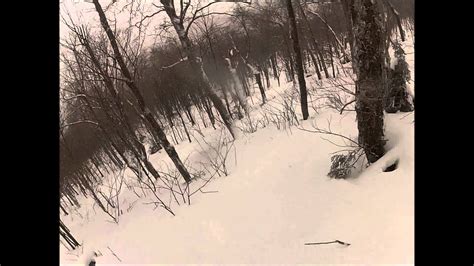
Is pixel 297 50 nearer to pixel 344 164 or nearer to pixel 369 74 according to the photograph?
pixel 344 164

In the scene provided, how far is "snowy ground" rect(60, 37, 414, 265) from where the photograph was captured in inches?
170

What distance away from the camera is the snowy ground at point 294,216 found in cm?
431

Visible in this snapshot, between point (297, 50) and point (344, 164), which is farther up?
point (297, 50)

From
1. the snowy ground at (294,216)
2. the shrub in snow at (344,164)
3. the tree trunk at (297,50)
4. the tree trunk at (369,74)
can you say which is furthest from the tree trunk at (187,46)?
the tree trunk at (369,74)

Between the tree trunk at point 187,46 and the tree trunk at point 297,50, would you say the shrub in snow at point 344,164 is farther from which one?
the tree trunk at point 187,46

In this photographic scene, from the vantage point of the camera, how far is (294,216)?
547 cm

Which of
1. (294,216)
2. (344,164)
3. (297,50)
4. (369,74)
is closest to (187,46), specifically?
(297,50)

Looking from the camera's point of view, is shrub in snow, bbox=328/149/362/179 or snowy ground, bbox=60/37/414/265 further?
shrub in snow, bbox=328/149/362/179

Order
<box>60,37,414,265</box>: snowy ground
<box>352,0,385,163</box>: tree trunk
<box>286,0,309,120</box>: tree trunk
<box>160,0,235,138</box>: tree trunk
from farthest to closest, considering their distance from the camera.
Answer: <box>160,0,235,138</box>: tree trunk, <box>286,0,309,120</box>: tree trunk, <box>352,0,385,163</box>: tree trunk, <box>60,37,414,265</box>: snowy ground

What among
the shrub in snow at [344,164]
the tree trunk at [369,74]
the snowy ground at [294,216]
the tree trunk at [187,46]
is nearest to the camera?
the snowy ground at [294,216]

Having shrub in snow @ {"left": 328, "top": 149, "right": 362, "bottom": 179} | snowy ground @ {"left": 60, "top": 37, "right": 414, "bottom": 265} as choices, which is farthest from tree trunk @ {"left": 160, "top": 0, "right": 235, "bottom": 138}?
shrub in snow @ {"left": 328, "top": 149, "right": 362, "bottom": 179}

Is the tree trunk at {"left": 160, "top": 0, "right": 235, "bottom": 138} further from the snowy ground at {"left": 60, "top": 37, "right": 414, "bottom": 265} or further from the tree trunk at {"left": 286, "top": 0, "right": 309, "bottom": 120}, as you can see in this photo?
the snowy ground at {"left": 60, "top": 37, "right": 414, "bottom": 265}
